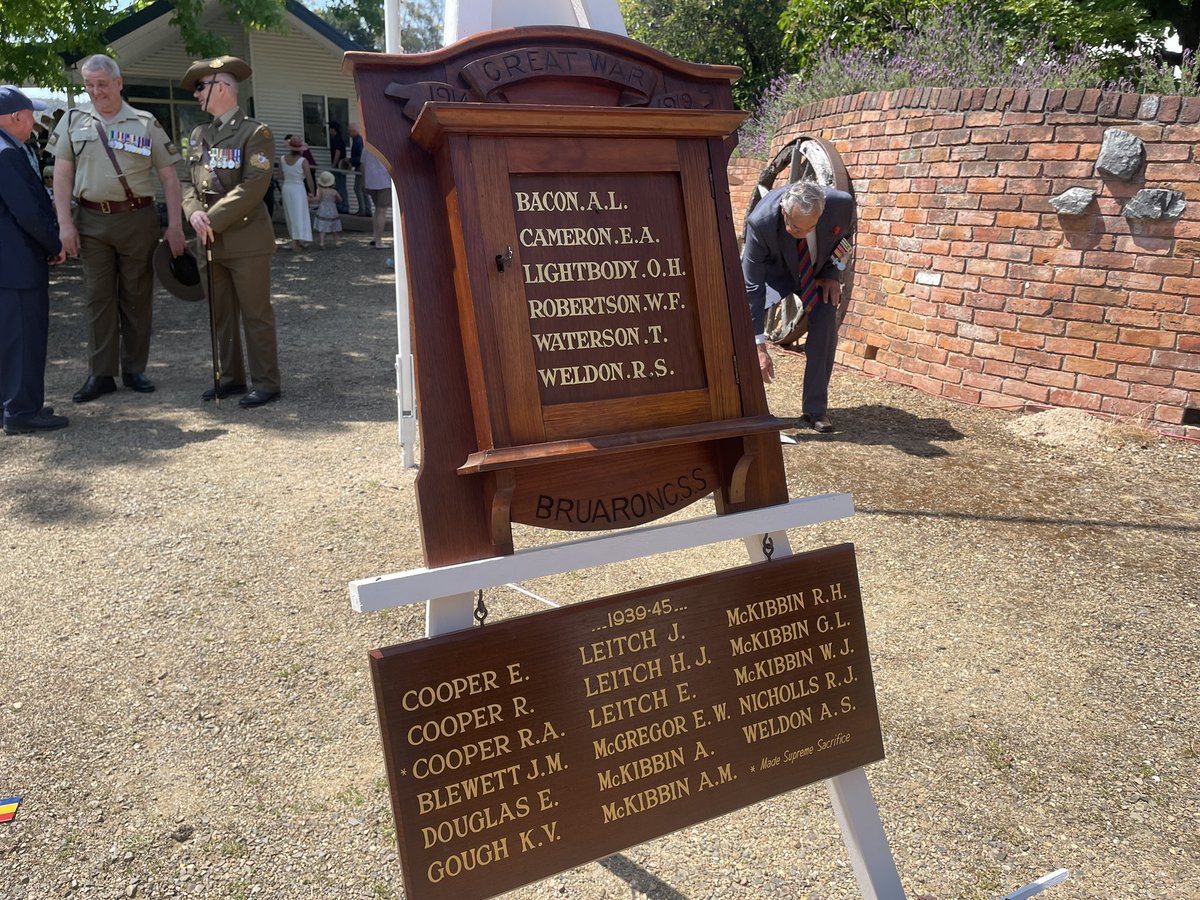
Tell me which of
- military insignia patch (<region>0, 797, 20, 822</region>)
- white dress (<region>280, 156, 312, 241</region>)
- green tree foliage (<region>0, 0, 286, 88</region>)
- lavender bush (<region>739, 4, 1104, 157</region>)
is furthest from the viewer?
white dress (<region>280, 156, 312, 241</region>)

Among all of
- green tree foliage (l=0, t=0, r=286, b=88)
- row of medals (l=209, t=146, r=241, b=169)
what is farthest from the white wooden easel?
green tree foliage (l=0, t=0, r=286, b=88)

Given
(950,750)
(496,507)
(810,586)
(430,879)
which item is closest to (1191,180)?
(950,750)

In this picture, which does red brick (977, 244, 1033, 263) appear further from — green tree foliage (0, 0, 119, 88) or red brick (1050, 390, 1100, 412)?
green tree foliage (0, 0, 119, 88)

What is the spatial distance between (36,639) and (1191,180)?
5.98 m

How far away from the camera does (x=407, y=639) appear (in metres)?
3.41

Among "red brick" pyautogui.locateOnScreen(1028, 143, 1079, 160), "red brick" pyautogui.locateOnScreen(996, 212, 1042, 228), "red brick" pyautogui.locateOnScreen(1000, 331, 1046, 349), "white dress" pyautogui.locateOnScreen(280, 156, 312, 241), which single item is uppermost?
"white dress" pyautogui.locateOnScreen(280, 156, 312, 241)

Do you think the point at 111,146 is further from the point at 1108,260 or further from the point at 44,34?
the point at 1108,260

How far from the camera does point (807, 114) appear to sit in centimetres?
777

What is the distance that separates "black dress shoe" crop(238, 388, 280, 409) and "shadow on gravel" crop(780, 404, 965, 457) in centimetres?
339

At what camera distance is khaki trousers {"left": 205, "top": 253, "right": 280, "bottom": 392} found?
5719 millimetres

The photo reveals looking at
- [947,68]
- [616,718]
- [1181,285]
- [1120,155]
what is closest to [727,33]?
[947,68]

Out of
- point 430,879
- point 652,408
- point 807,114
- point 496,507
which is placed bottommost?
point 430,879

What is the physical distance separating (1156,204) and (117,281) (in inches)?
249

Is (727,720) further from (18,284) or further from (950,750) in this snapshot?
(18,284)
